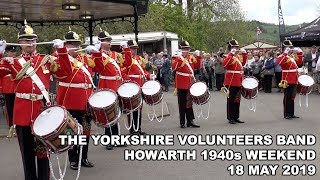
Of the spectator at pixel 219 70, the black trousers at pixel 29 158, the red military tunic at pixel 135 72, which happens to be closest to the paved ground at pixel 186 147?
the black trousers at pixel 29 158

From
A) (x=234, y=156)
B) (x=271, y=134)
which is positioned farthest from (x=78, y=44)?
(x=271, y=134)

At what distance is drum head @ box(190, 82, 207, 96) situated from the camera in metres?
9.39

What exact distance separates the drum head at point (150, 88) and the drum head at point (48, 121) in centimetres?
389

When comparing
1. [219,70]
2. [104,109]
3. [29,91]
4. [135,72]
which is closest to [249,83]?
[135,72]

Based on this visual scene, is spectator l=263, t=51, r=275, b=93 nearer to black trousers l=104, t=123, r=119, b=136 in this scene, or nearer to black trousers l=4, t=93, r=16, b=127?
black trousers l=104, t=123, r=119, b=136

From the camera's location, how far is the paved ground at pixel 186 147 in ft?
20.1

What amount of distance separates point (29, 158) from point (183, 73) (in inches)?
197

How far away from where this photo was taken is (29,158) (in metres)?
5.15

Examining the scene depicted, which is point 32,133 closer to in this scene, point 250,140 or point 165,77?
point 250,140

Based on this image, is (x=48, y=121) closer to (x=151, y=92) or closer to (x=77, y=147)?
(x=77, y=147)

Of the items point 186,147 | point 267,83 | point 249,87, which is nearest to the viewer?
point 186,147

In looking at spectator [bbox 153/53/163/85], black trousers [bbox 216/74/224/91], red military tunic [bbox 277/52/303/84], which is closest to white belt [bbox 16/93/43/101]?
red military tunic [bbox 277/52/303/84]

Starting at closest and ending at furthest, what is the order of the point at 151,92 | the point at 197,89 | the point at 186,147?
the point at 186,147 < the point at 151,92 < the point at 197,89

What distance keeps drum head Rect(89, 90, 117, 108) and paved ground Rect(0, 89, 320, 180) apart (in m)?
0.96
